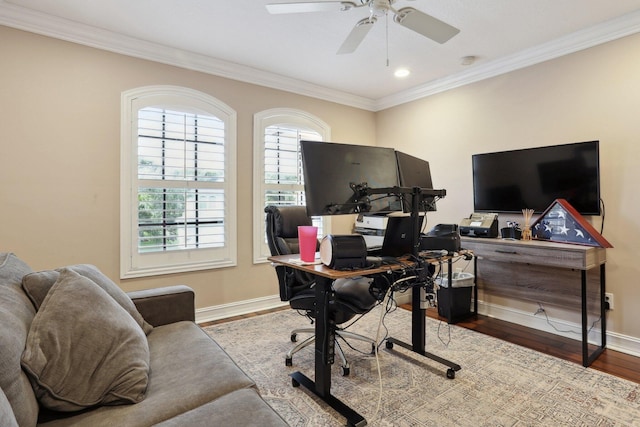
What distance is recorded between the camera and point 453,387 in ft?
6.93

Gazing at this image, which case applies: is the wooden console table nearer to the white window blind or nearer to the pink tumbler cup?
the pink tumbler cup

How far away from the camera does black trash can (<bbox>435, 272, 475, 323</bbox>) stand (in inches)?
130

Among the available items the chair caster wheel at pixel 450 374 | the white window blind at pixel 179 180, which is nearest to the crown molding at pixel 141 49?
the white window blind at pixel 179 180

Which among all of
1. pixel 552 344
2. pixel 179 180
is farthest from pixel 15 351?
pixel 552 344

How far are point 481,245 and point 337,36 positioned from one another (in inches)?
91.5

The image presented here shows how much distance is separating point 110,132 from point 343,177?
2389mm

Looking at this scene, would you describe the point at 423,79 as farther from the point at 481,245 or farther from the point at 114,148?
the point at 114,148

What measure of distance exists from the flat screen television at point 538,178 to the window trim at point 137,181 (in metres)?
2.66

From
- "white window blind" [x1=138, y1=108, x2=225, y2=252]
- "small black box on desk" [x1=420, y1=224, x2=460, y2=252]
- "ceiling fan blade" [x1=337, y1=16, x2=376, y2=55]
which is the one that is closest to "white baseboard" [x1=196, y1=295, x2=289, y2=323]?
"white window blind" [x1=138, y1=108, x2=225, y2=252]

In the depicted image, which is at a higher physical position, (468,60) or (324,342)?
(468,60)

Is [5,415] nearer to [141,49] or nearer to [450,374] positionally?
[450,374]

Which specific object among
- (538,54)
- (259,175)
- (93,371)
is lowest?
(93,371)

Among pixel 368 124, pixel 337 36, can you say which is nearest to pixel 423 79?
pixel 368 124

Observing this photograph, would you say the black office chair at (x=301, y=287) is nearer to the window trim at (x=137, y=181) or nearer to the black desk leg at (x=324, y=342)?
the black desk leg at (x=324, y=342)
